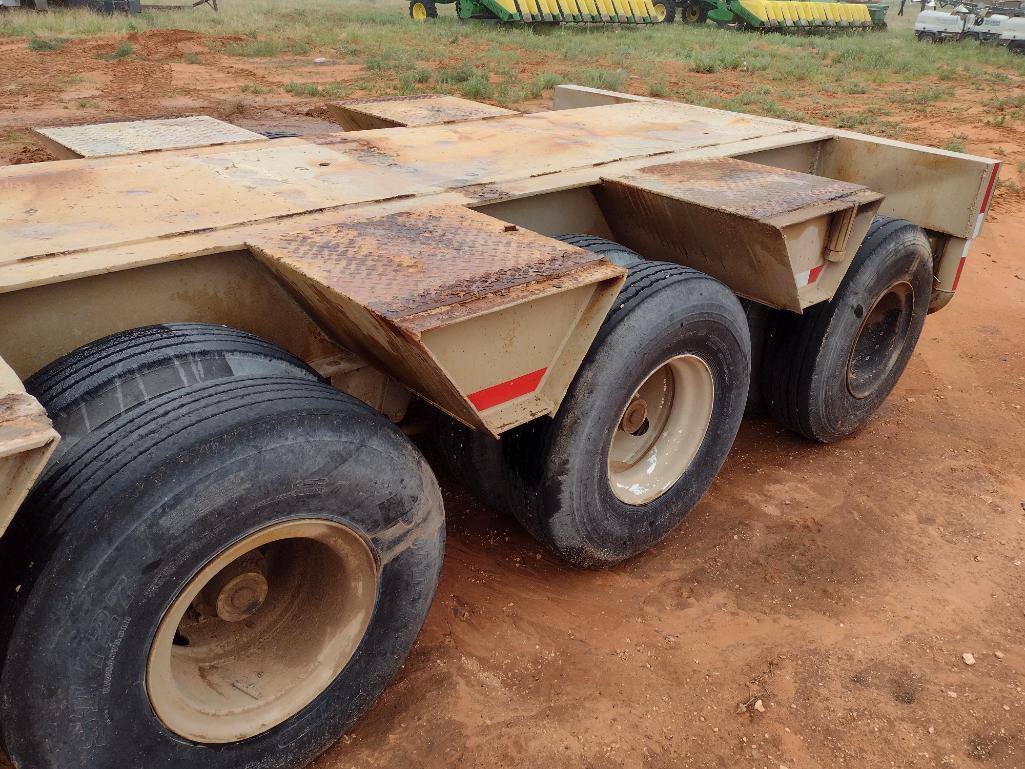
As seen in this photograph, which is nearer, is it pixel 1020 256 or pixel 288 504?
pixel 288 504

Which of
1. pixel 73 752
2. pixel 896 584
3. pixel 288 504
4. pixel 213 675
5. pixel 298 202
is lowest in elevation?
pixel 896 584

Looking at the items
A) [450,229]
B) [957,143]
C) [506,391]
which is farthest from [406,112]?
[957,143]

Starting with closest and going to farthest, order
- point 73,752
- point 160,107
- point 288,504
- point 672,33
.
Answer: point 73,752 → point 288,504 → point 160,107 → point 672,33

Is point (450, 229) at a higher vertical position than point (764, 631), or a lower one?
higher

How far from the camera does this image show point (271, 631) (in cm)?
247

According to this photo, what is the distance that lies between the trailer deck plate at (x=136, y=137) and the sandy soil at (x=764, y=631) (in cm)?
192

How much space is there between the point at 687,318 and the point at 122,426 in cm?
190

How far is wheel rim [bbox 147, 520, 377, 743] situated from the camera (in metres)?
2.21

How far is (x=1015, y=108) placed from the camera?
593 inches

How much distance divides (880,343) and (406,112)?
2.88m

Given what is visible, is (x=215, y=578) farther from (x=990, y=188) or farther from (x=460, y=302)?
(x=990, y=188)

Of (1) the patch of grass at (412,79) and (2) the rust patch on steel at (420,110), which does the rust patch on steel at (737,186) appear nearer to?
(2) the rust patch on steel at (420,110)

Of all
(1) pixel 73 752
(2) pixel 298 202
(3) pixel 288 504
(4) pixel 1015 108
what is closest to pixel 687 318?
(2) pixel 298 202

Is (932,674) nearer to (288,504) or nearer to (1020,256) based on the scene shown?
(288,504)
